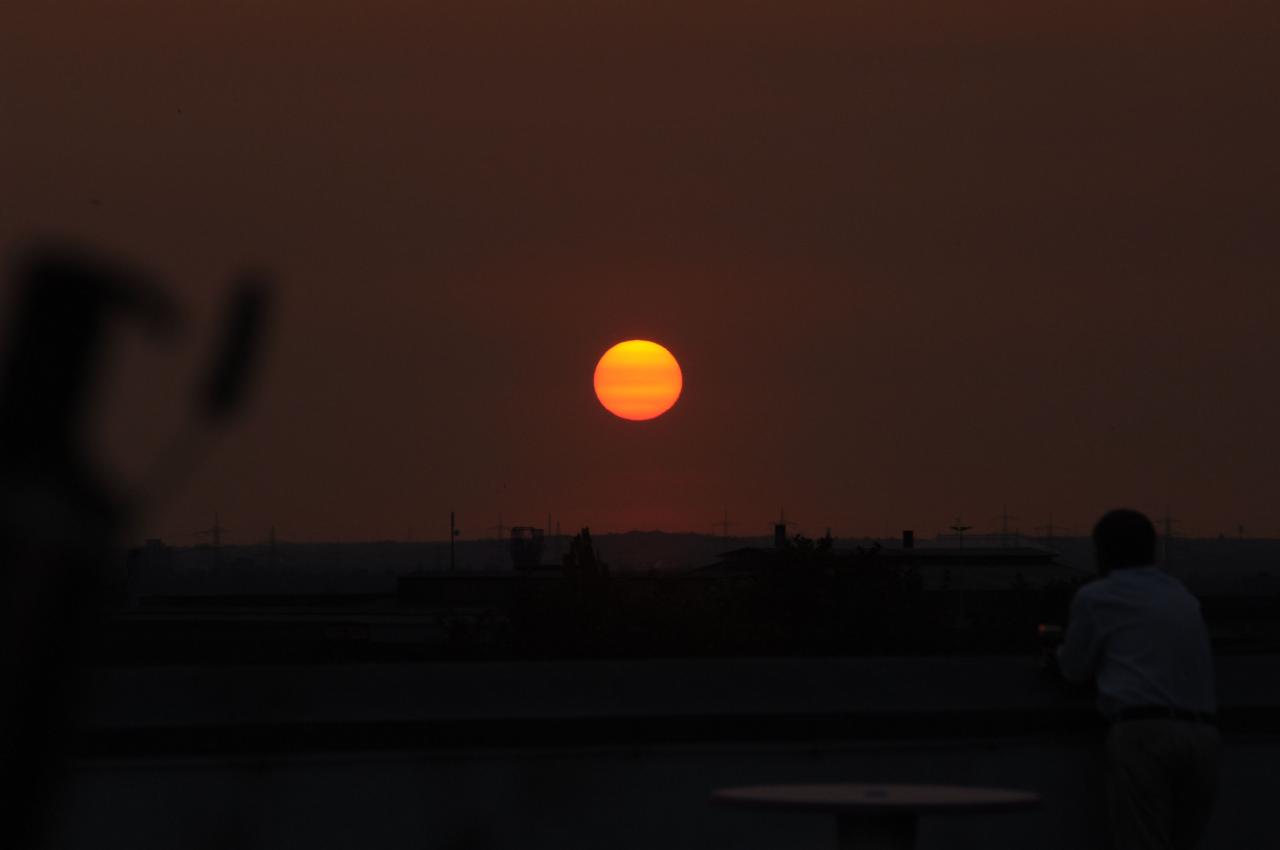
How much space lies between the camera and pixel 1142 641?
5695mm

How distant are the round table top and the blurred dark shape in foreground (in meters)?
3.88

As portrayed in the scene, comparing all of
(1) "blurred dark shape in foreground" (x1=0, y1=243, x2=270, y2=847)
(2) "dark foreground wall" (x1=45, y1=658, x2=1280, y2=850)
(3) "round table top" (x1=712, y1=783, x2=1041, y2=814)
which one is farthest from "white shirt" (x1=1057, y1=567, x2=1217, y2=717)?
(1) "blurred dark shape in foreground" (x1=0, y1=243, x2=270, y2=847)

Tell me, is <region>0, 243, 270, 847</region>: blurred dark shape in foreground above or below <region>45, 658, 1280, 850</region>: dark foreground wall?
above

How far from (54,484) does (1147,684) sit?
5074mm

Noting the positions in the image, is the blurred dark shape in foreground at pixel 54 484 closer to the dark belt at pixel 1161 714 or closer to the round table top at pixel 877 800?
the round table top at pixel 877 800

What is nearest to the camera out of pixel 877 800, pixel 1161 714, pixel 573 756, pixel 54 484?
pixel 54 484

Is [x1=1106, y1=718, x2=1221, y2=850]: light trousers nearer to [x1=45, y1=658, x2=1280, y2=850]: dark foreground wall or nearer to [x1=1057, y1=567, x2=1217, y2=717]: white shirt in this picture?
[x1=1057, y1=567, x2=1217, y2=717]: white shirt

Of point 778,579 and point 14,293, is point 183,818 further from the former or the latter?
point 778,579

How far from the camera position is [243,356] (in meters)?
1.19

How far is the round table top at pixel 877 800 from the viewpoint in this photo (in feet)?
16.2

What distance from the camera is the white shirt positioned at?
5.68 meters

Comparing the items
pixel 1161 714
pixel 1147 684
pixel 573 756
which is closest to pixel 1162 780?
pixel 1161 714

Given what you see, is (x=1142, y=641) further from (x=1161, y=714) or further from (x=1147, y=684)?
(x=1161, y=714)

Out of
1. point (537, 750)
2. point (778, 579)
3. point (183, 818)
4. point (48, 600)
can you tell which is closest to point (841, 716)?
point (537, 750)
